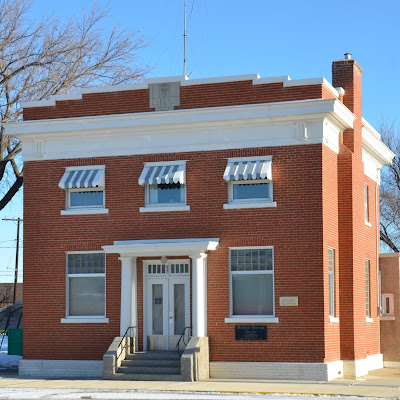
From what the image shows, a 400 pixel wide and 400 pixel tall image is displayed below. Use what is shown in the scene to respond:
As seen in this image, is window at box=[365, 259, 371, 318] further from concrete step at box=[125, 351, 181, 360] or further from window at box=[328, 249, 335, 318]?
concrete step at box=[125, 351, 181, 360]

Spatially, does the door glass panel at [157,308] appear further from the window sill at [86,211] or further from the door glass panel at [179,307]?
the window sill at [86,211]

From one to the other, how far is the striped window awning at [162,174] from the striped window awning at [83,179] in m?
1.33

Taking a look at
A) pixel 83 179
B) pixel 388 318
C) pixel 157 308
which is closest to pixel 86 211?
pixel 83 179

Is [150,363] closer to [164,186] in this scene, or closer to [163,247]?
[163,247]

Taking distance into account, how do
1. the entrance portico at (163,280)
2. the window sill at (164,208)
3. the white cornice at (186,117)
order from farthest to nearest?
the window sill at (164,208) < the entrance portico at (163,280) < the white cornice at (186,117)

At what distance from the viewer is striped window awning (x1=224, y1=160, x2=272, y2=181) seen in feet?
84.5

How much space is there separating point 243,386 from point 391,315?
9879 mm

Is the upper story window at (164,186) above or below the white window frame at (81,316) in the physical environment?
above

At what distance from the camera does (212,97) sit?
26.8 metres

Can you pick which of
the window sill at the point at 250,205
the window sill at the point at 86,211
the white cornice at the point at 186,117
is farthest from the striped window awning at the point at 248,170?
the window sill at the point at 86,211

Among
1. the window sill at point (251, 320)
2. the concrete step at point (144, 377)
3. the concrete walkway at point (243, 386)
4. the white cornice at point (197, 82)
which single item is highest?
the white cornice at point (197, 82)

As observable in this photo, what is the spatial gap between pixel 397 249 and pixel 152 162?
29.3 meters

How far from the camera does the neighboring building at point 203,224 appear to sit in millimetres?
25734

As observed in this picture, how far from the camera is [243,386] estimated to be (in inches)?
928
